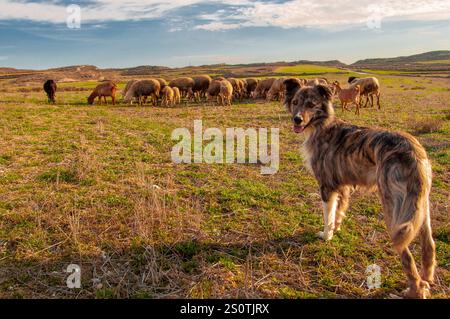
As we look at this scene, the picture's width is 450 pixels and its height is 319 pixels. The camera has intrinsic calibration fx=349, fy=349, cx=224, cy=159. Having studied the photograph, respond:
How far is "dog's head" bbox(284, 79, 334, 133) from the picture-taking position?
6.11 metres

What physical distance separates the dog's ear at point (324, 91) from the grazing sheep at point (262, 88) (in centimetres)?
2991

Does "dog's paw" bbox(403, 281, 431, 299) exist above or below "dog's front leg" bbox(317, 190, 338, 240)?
below

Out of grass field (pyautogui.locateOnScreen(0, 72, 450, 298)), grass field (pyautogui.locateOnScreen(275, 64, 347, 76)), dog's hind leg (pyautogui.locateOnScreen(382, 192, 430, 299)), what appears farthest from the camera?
grass field (pyautogui.locateOnScreen(275, 64, 347, 76))

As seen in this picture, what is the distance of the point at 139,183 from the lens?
26.8 ft

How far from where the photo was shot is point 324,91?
612cm

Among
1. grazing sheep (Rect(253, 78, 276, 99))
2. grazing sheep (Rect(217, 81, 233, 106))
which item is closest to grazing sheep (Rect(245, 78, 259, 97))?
grazing sheep (Rect(253, 78, 276, 99))

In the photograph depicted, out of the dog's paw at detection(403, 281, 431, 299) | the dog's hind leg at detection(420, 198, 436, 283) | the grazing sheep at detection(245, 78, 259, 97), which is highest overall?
the grazing sheep at detection(245, 78, 259, 97)

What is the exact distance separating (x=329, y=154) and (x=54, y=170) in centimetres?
672

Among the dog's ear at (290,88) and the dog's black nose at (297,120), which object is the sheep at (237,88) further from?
the dog's black nose at (297,120)

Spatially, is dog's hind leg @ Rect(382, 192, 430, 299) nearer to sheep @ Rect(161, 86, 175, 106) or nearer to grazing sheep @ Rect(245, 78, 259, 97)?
sheep @ Rect(161, 86, 175, 106)

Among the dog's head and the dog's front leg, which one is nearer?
the dog's front leg

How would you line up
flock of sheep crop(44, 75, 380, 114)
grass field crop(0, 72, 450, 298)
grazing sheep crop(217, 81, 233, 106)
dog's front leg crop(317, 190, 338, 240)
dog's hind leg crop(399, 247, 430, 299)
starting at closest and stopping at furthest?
dog's hind leg crop(399, 247, 430, 299) < grass field crop(0, 72, 450, 298) < dog's front leg crop(317, 190, 338, 240) < flock of sheep crop(44, 75, 380, 114) < grazing sheep crop(217, 81, 233, 106)

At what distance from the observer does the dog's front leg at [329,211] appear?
5961 millimetres

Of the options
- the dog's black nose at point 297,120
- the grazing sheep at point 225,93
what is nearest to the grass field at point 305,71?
the grazing sheep at point 225,93
